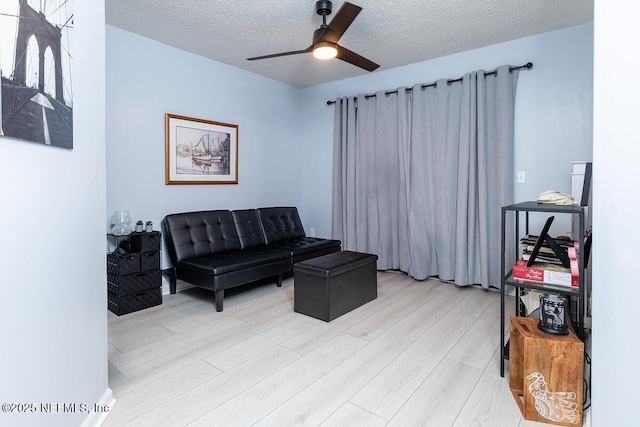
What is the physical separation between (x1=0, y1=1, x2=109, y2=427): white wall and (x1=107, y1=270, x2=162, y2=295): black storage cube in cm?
133

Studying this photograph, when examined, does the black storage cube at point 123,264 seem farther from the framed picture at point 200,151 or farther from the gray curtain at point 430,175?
the gray curtain at point 430,175

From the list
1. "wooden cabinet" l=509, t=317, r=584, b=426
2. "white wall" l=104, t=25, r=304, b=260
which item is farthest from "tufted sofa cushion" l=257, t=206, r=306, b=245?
"wooden cabinet" l=509, t=317, r=584, b=426

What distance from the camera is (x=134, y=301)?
9.48 feet

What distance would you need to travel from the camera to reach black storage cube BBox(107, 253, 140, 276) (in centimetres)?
280

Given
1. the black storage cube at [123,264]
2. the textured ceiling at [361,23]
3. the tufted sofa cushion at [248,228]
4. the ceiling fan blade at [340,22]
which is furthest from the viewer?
the tufted sofa cushion at [248,228]

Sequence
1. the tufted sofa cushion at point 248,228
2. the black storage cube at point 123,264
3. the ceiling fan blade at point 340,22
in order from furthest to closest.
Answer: the tufted sofa cushion at point 248,228
the black storage cube at point 123,264
the ceiling fan blade at point 340,22

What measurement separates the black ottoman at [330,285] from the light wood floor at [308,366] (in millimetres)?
82

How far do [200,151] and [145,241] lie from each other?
4.03 ft

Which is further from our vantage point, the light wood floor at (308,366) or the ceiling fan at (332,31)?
the ceiling fan at (332,31)

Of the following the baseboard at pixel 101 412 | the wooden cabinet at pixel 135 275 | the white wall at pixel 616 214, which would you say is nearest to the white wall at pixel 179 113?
the wooden cabinet at pixel 135 275

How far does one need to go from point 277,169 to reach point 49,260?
3.60 meters

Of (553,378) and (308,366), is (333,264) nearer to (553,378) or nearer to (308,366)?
(308,366)

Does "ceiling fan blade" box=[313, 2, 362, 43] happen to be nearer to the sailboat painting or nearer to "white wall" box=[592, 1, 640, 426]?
"white wall" box=[592, 1, 640, 426]

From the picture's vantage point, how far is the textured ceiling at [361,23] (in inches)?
103
